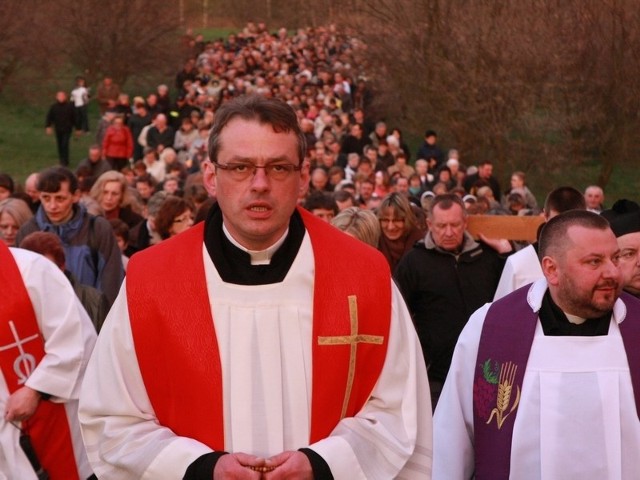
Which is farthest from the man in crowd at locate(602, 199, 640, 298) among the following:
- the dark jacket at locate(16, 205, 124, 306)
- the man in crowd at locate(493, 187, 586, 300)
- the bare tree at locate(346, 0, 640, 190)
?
the bare tree at locate(346, 0, 640, 190)

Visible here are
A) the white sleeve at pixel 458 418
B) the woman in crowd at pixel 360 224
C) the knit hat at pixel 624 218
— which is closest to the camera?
the white sleeve at pixel 458 418

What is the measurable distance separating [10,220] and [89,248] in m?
1.00

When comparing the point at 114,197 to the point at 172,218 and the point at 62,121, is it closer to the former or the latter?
the point at 172,218

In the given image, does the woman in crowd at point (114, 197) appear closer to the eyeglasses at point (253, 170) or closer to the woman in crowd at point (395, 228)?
the woman in crowd at point (395, 228)

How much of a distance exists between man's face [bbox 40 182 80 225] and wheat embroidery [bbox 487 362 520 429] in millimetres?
4315

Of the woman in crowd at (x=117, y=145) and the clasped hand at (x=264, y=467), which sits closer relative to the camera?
the clasped hand at (x=264, y=467)

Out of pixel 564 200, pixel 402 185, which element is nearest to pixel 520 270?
pixel 564 200

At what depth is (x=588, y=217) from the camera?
5.59 metres

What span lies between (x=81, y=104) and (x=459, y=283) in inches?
1135

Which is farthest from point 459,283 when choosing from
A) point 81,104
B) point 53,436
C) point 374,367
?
point 81,104

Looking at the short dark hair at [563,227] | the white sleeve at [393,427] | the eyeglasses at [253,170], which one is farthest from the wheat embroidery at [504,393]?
the eyeglasses at [253,170]

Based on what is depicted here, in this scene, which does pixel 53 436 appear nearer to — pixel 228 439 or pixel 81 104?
pixel 228 439

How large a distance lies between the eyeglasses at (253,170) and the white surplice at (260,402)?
13.8 inches

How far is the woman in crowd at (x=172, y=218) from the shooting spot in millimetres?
10281
